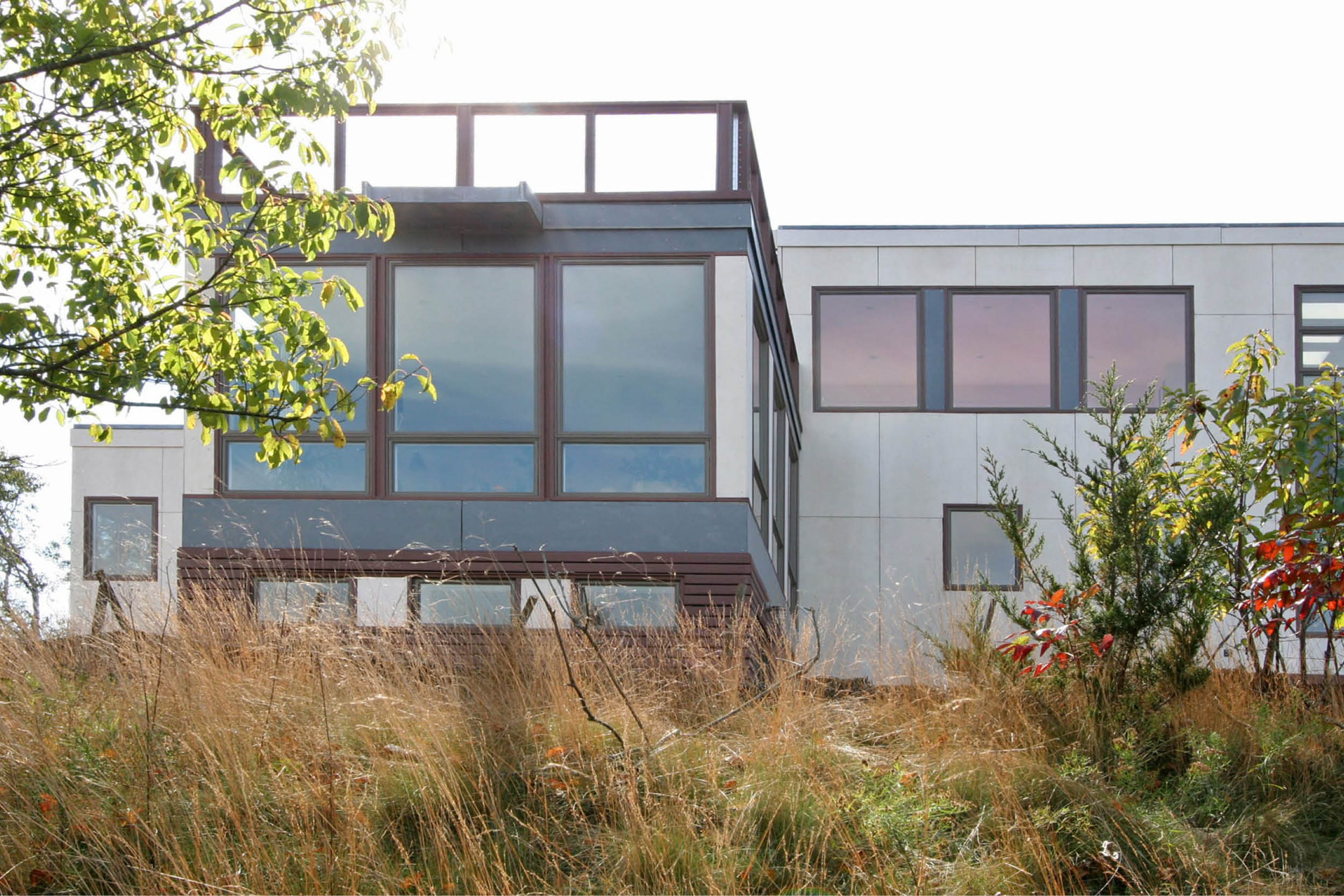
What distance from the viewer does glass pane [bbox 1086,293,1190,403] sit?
19.8 metres

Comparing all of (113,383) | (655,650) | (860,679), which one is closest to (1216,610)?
(860,679)

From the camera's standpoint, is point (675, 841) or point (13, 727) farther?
point (13, 727)

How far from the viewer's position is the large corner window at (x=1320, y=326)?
787 inches

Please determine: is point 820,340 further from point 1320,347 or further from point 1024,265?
point 1320,347

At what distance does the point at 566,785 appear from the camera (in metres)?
6.02

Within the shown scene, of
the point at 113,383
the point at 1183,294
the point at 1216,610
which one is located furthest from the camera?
the point at 1183,294

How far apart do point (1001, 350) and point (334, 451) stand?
1101cm

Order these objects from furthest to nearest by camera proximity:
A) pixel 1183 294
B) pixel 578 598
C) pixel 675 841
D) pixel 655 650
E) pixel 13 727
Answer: pixel 1183 294, pixel 578 598, pixel 655 650, pixel 13 727, pixel 675 841

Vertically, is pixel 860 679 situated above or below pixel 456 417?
below

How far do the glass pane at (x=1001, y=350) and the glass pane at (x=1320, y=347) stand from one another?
12.0ft

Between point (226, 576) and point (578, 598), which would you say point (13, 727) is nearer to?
point (578, 598)

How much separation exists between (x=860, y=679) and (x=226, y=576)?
5.59 meters

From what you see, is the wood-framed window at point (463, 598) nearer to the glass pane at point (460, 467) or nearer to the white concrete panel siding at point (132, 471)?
the glass pane at point (460, 467)

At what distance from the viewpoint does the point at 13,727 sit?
6.14 metres
